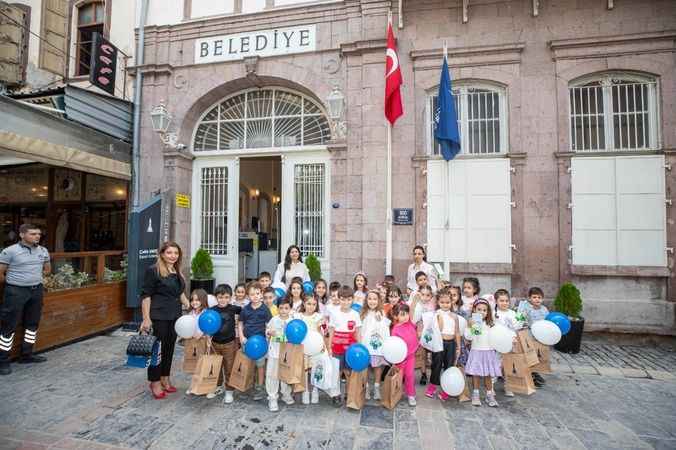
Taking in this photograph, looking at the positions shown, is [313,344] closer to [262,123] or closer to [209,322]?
[209,322]

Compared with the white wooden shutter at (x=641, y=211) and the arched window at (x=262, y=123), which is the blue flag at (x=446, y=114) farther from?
the white wooden shutter at (x=641, y=211)

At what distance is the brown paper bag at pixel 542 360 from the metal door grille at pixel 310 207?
183 inches

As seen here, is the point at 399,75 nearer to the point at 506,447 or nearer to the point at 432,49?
the point at 432,49

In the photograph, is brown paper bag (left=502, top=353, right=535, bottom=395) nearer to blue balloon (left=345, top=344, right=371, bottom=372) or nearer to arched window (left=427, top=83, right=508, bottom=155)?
blue balloon (left=345, top=344, right=371, bottom=372)

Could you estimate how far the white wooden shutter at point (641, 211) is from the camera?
6.59 m

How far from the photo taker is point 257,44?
325 inches

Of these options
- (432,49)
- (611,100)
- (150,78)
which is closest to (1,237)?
(150,78)

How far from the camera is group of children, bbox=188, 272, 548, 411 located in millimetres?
4125

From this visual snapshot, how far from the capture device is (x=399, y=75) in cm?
696

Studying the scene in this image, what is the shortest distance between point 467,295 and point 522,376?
3.98 ft

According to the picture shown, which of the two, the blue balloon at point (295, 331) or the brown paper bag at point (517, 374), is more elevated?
the blue balloon at point (295, 331)

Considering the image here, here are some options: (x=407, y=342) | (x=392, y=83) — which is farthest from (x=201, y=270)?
(x=392, y=83)

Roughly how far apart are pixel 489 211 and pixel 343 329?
14.7 feet

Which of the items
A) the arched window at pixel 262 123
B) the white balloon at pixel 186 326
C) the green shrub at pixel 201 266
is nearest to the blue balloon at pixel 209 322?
the white balloon at pixel 186 326
